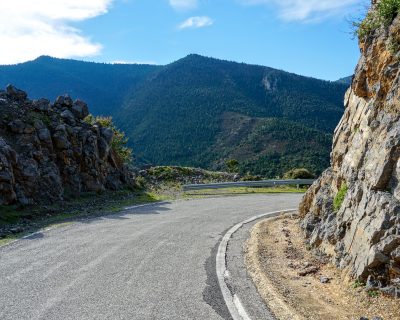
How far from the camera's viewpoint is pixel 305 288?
23.8 feet

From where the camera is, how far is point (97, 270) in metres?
8.12

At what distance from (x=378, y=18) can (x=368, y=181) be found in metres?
4.53

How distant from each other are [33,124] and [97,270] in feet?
43.4

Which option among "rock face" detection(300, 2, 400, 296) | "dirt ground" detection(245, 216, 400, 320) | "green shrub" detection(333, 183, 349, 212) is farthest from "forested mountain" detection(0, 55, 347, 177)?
"dirt ground" detection(245, 216, 400, 320)

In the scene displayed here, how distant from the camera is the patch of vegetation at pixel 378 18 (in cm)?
973

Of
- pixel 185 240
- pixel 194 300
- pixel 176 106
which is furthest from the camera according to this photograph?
pixel 176 106

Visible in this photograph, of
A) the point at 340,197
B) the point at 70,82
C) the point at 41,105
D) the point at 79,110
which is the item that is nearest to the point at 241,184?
the point at 79,110

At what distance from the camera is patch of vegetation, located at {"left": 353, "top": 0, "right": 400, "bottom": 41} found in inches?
383

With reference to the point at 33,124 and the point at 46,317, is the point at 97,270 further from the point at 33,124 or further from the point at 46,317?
the point at 33,124

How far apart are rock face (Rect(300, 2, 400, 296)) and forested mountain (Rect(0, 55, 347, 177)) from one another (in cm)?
5193

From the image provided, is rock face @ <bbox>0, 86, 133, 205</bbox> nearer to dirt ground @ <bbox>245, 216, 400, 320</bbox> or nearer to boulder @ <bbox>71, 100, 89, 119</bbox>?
boulder @ <bbox>71, 100, 89, 119</bbox>

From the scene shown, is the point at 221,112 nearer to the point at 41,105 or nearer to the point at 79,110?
the point at 79,110

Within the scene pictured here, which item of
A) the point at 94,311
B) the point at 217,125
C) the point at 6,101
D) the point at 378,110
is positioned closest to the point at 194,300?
the point at 94,311

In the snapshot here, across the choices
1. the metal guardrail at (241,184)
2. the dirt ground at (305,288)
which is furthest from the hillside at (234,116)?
the dirt ground at (305,288)
